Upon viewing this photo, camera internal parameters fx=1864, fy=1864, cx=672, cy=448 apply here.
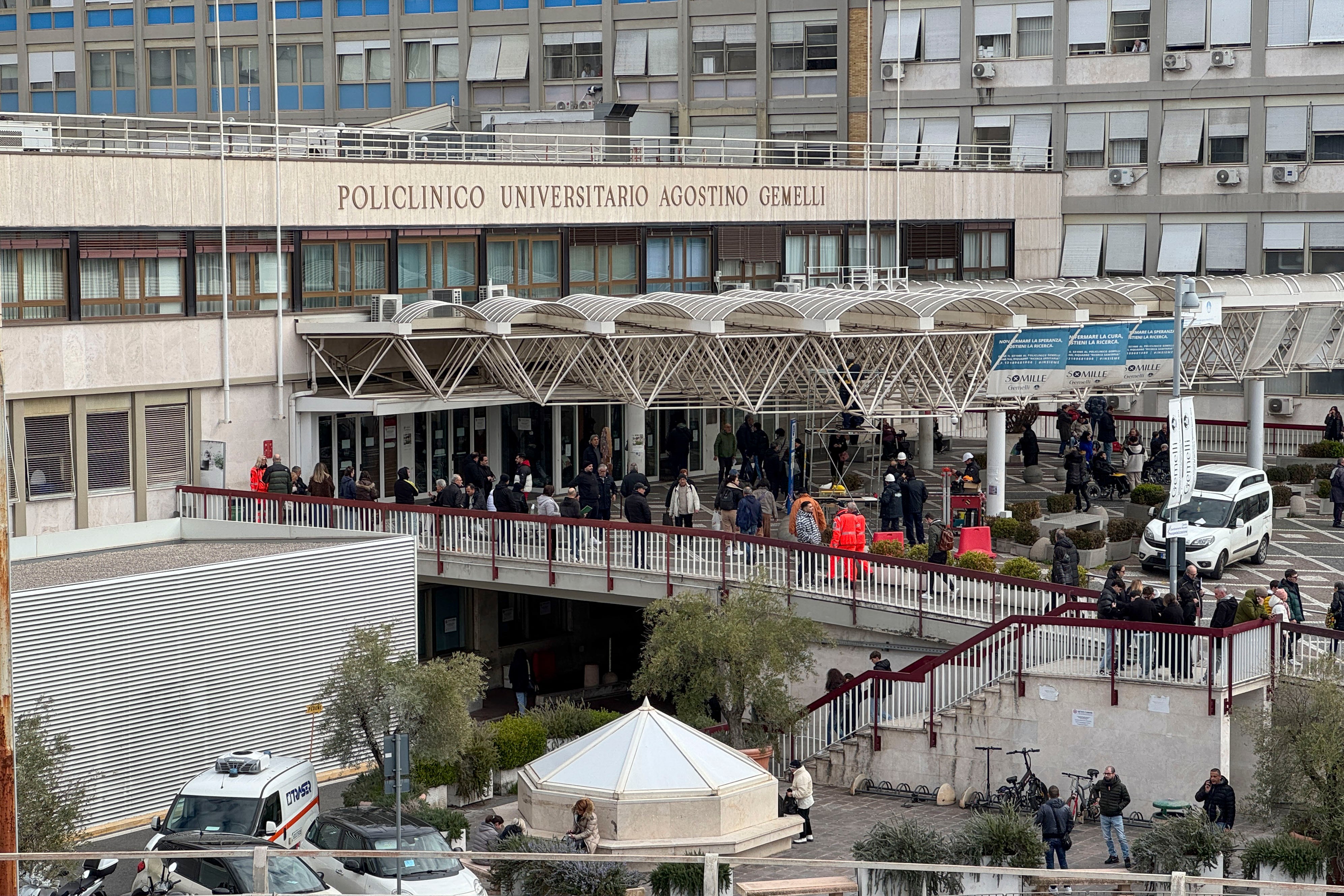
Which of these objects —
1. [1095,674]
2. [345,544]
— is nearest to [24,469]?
[345,544]

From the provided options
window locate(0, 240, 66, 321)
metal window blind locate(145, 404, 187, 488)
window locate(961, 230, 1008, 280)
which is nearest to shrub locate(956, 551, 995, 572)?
metal window blind locate(145, 404, 187, 488)

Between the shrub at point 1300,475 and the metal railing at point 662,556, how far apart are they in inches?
663

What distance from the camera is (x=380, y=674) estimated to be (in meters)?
22.8

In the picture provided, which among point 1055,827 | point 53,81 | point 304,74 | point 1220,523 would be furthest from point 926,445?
point 53,81

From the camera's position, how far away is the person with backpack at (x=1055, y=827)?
21141mm

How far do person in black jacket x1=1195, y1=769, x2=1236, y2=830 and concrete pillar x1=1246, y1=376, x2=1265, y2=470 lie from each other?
18747mm

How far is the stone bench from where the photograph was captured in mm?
18413

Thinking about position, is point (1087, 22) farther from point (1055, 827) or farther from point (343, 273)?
point (1055, 827)

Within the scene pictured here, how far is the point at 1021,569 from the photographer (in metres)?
29.0

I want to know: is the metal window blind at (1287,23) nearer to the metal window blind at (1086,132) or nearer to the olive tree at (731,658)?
the metal window blind at (1086,132)

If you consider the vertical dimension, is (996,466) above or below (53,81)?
below

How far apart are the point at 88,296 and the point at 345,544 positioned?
910cm

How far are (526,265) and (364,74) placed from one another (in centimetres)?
2248

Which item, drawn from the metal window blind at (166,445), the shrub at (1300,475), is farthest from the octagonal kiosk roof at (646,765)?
the shrub at (1300,475)
